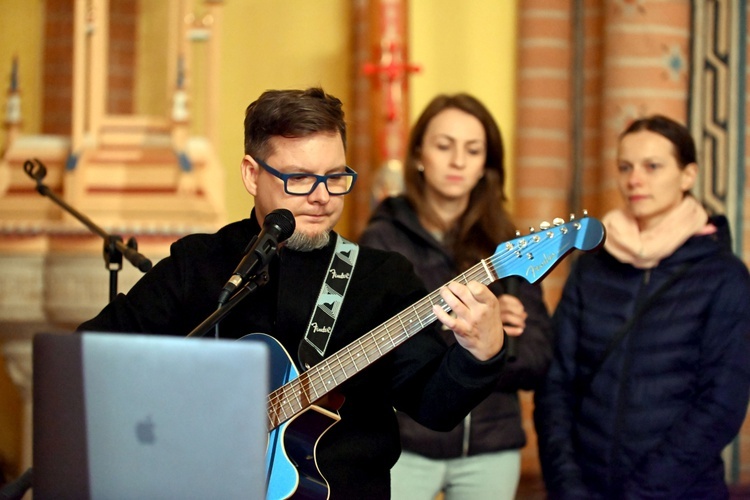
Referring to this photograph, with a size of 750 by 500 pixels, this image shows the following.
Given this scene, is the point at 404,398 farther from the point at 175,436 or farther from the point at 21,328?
the point at 21,328

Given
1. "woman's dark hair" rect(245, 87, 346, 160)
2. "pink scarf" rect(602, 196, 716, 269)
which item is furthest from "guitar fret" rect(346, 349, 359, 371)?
"pink scarf" rect(602, 196, 716, 269)

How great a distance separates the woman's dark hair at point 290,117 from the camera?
2375 mm

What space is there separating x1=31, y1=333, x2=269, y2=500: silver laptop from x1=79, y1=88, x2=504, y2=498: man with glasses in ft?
1.48

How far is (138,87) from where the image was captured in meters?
5.69

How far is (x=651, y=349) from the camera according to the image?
3104mm

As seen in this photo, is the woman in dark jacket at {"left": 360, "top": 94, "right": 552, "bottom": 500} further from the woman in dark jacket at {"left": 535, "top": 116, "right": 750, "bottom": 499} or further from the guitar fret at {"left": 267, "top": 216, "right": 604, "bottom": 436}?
the guitar fret at {"left": 267, "top": 216, "right": 604, "bottom": 436}

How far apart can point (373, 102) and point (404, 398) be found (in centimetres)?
289

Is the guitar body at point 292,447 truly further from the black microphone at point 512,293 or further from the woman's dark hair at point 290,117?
the black microphone at point 512,293

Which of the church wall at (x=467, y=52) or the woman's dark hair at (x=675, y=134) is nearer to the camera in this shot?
the woman's dark hair at (x=675, y=134)

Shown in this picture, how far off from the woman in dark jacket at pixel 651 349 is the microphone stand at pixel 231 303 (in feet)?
4.43

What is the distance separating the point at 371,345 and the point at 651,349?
3.88 ft

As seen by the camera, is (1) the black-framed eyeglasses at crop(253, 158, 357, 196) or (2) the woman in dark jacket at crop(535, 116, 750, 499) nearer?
(1) the black-framed eyeglasses at crop(253, 158, 357, 196)

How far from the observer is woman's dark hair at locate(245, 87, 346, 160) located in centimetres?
238

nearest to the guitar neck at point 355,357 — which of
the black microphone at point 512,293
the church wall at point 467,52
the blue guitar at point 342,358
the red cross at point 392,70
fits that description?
the blue guitar at point 342,358
